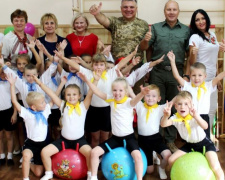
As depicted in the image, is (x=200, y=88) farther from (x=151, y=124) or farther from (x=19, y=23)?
(x=19, y=23)

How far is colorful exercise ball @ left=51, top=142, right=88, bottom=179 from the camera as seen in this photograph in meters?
2.86

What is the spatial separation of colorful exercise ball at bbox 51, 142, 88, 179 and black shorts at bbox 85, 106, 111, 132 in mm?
466

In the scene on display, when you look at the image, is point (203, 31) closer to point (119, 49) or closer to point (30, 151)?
point (119, 49)

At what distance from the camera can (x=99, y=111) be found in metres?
3.26

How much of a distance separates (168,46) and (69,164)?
1.71 metres

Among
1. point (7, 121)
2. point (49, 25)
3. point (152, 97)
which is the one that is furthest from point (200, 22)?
point (7, 121)

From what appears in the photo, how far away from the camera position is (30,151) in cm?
293

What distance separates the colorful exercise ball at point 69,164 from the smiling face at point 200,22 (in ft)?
6.22

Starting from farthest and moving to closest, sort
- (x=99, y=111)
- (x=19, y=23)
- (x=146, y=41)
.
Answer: (x=19, y=23) < (x=146, y=41) < (x=99, y=111)

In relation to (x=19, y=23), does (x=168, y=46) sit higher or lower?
lower

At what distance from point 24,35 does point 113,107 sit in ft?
4.92

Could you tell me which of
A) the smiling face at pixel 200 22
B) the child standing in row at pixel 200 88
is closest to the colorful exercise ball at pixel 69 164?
the child standing in row at pixel 200 88

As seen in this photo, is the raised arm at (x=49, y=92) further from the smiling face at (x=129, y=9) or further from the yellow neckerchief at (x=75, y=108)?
the smiling face at (x=129, y=9)

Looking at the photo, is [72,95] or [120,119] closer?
[120,119]
